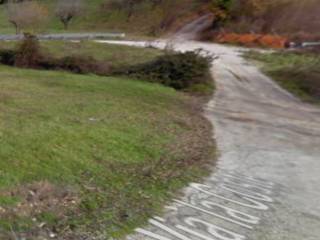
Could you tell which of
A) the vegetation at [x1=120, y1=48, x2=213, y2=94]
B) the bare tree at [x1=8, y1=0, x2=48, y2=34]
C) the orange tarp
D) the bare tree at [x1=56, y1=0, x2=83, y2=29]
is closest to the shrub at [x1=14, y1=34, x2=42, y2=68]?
the vegetation at [x1=120, y1=48, x2=213, y2=94]

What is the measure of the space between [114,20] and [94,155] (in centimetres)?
4232

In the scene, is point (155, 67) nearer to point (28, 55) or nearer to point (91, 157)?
point (28, 55)

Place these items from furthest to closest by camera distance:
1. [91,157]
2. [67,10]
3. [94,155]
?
1. [67,10]
2. [94,155]
3. [91,157]

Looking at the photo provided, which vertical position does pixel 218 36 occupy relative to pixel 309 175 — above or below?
above

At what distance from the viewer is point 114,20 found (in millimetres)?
47375

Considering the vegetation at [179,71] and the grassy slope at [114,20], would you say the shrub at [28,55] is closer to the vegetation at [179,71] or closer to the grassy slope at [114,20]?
the vegetation at [179,71]

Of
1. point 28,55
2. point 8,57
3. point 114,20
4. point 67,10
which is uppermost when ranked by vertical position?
point 67,10

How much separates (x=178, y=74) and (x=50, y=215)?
11.6m

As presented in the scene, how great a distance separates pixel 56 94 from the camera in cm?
1202

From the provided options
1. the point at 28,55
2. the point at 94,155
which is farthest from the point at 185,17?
the point at 94,155

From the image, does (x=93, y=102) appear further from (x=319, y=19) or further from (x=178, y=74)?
(x=319, y=19)

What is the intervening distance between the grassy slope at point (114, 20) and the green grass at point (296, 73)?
18.1 meters

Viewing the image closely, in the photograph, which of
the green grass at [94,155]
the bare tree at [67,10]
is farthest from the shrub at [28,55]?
the bare tree at [67,10]

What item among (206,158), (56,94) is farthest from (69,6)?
(206,158)
